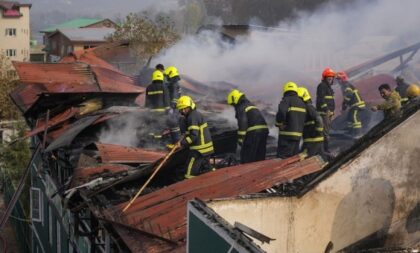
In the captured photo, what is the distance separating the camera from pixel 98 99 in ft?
43.3

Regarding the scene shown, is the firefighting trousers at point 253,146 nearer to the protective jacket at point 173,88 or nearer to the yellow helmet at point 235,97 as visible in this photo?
the yellow helmet at point 235,97

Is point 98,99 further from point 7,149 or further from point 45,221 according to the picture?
point 7,149

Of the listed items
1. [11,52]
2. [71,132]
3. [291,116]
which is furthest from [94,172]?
[11,52]

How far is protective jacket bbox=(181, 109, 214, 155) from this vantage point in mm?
8148

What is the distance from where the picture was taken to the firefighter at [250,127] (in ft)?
29.4

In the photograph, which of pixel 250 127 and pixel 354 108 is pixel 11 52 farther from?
pixel 250 127

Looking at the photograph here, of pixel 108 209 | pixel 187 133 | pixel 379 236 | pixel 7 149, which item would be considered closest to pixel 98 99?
pixel 187 133

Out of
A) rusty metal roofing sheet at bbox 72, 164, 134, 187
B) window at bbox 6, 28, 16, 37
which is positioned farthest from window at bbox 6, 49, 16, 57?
rusty metal roofing sheet at bbox 72, 164, 134, 187

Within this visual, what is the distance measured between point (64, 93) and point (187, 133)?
5.41 meters

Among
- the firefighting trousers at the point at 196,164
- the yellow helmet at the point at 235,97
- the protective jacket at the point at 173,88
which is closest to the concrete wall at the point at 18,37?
the protective jacket at the point at 173,88

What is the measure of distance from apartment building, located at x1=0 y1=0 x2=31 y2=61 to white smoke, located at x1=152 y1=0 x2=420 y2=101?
168ft

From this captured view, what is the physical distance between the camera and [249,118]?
354 inches

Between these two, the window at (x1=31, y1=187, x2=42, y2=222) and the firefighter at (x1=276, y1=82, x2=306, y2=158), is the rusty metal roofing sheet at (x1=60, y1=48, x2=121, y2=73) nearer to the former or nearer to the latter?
the window at (x1=31, y1=187, x2=42, y2=222)

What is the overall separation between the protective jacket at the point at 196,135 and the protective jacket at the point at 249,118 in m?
0.91
